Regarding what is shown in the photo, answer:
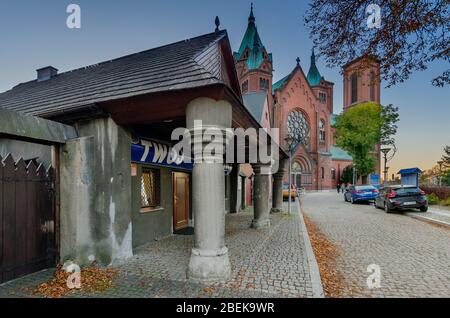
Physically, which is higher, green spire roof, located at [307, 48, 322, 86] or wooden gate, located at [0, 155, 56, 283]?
green spire roof, located at [307, 48, 322, 86]

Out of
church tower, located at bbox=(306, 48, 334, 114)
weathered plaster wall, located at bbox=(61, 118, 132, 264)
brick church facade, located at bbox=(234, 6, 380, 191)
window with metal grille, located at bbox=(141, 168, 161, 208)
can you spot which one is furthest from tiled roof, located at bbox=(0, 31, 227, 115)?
church tower, located at bbox=(306, 48, 334, 114)

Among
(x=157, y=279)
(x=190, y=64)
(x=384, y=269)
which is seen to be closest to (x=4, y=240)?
(x=157, y=279)

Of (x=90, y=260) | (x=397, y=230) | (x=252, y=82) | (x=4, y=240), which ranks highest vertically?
(x=252, y=82)

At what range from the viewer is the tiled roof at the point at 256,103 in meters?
22.3

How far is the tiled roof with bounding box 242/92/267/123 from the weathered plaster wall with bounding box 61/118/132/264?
1732cm

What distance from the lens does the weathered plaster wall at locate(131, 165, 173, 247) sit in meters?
7.02

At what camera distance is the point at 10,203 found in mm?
4547

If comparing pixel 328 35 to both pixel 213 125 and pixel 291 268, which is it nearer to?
pixel 213 125

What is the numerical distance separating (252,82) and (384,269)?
4061 centimetres

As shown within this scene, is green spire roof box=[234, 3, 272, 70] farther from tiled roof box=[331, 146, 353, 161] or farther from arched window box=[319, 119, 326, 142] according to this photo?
tiled roof box=[331, 146, 353, 161]

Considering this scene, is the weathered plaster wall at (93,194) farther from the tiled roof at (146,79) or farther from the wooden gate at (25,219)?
the tiled roof at (146,79)

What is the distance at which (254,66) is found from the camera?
43.9 metres
